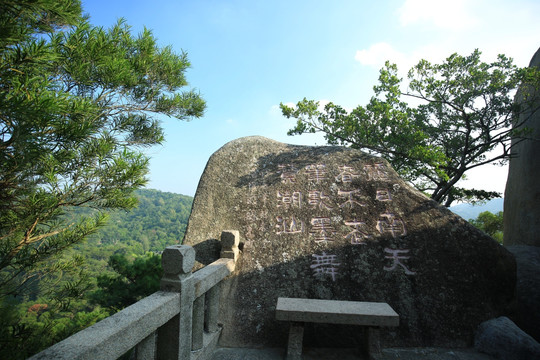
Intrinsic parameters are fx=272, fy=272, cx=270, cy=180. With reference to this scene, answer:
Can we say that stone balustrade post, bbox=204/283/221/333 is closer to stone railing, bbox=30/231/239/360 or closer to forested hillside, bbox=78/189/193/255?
stone railing, bbox=30/231/239/360

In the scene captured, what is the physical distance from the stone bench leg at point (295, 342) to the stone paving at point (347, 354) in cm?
14

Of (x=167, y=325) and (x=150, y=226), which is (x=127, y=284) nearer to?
(x=167, y=325)

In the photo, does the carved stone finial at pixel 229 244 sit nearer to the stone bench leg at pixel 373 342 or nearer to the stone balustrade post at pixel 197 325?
the stone balustrade post at pixel 197 325

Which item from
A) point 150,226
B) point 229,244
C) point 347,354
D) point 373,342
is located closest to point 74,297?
point 229,244

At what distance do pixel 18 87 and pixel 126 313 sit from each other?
9.62 ft

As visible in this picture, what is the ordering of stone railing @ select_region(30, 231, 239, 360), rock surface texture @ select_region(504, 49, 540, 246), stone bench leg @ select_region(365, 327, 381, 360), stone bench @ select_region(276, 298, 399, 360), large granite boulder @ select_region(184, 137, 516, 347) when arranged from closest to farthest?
stone railing @ select_region(30, 231, 239, 360), stone bench @ select_region(276, 298, 399, 360), stone bench leg @ select_region(365, 327, 381, 360), large granite boulder @ select_region(184, 137, 516, 347), rock surface texture @ select_region(504, 49, 540, 246)

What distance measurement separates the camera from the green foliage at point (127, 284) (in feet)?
30.4

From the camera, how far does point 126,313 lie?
1.86 meters

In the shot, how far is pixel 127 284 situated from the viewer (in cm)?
971

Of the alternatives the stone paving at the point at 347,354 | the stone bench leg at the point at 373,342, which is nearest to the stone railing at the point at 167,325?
the stone paving at the point at 347,354

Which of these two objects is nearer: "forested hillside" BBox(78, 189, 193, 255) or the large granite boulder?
the large granite boulder

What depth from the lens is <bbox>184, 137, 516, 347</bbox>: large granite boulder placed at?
3477 millimetres

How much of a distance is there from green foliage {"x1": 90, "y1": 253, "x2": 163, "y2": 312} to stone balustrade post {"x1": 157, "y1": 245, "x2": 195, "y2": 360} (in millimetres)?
7556

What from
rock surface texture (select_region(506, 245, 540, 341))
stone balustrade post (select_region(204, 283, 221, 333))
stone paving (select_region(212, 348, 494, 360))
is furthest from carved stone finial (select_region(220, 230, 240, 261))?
rock surface texture (select_region(506, 245, 540, 341))
